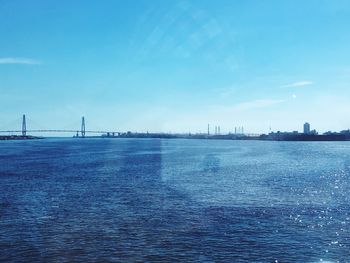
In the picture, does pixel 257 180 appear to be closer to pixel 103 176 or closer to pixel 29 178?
pixel 103 176

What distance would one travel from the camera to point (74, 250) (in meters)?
25.7

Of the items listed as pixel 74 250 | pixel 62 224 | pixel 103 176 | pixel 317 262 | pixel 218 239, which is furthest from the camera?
pixel 103 176

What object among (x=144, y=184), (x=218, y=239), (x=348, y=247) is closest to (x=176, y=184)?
(x=144, y=184)

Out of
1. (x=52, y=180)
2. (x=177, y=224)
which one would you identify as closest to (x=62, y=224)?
(x=177, y=224)

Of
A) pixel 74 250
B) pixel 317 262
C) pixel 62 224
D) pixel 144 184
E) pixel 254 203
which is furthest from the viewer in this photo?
pixel 144 184

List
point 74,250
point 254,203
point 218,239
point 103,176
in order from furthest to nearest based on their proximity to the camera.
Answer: point 103,176
point 254,203
point 218,239
point 74,250

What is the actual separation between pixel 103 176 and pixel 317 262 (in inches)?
1836

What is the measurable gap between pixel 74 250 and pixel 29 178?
39.2m

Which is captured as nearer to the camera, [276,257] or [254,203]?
[276,257]

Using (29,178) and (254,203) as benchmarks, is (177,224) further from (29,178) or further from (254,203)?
(29,178)

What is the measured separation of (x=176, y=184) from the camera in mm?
→ 55562

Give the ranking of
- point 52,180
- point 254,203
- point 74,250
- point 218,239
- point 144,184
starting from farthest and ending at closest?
1. point 52,180
2. point 144,184
3. point 254,203
4. point 218,239
5. point 74,250

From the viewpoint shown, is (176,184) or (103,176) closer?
(176,184)

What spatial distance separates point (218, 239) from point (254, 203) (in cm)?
1359
